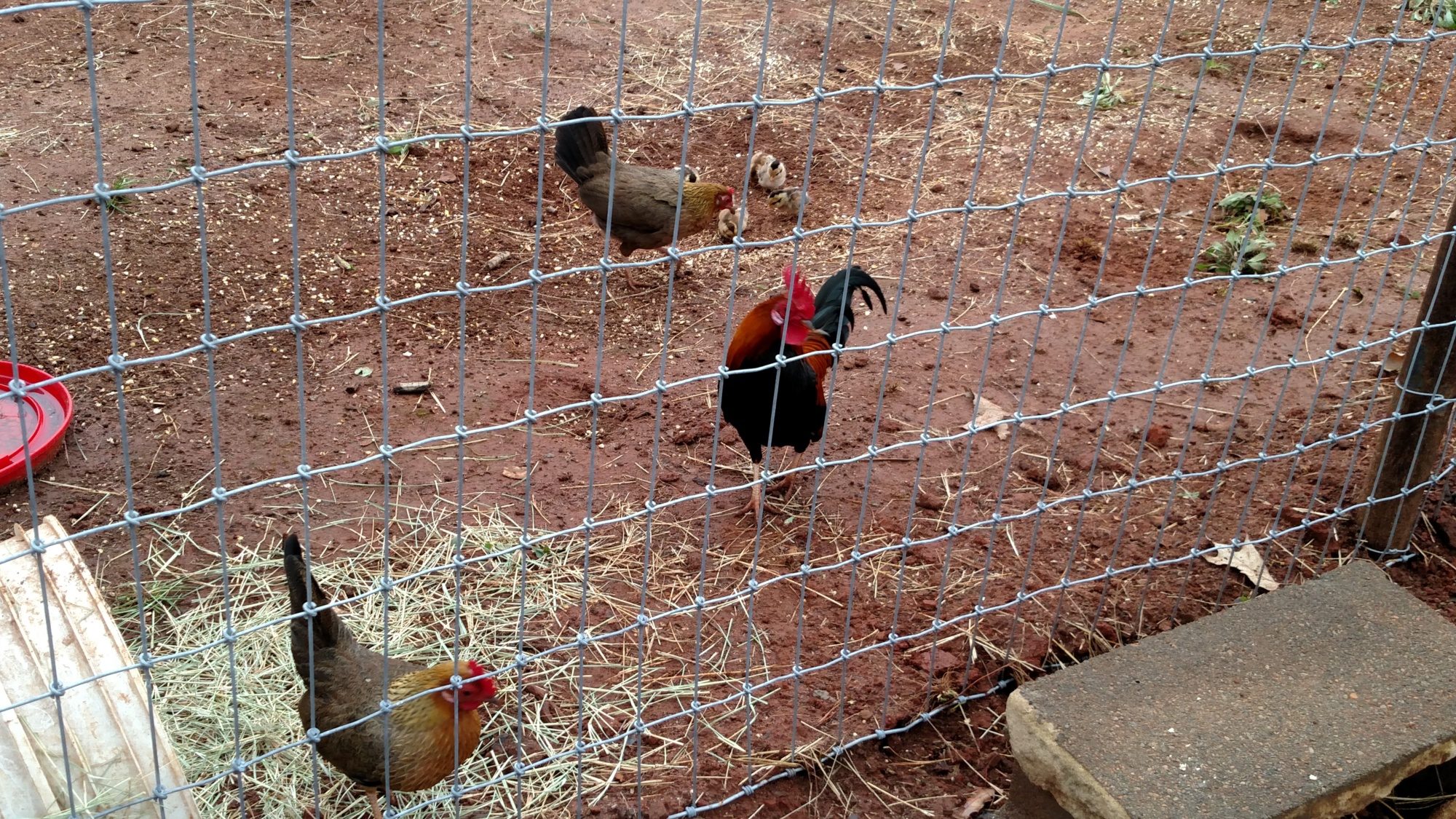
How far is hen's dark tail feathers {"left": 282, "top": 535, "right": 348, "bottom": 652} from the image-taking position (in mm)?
2848

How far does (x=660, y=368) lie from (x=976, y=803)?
6.58 feet

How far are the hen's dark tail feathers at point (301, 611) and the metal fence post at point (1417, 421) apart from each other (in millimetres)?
3253

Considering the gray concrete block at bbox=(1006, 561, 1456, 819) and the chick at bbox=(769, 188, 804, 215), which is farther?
the chick at bbox=(769, 188, 804, 215)

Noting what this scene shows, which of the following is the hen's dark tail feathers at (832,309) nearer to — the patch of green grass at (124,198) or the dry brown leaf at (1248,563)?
the dry brown leaf at (1248,563)

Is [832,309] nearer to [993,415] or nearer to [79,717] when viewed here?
[993,415]

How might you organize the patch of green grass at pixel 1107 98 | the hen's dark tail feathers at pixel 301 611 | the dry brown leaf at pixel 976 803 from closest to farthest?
the hen's dark tail feathers at pixel 301 611 < the dry brown leaf at pixel 976 803 < the patch of green grass at pixel 1107 98

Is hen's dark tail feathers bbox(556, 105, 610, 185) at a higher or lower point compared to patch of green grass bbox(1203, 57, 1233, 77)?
lower

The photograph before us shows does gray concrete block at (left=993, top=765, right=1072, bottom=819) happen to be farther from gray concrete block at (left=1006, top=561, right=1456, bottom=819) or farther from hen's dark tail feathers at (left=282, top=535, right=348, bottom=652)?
hen's dark tail feathers at (left=282, top=535, right=348, bottom=652)

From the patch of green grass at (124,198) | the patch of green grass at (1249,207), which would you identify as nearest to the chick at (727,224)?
the patch of green grass at (1249,207)

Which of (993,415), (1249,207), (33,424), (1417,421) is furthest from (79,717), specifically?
(1249,207)

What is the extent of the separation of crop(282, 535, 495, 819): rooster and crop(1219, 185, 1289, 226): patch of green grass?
489cm

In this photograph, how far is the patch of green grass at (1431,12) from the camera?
8062mm

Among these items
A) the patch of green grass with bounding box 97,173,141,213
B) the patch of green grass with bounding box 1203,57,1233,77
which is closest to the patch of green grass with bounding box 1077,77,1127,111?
the patch of green grass with bounding box 1203,57,1233,77


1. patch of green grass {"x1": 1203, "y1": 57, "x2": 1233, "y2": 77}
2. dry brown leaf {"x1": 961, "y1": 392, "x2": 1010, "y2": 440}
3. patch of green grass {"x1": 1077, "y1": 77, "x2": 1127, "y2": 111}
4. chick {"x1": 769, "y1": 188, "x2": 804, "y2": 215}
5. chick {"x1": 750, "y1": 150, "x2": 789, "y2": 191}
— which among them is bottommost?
dry brown leaf {"x1": 961, "y1": 392, "x2": 1010, "y2": 440}
